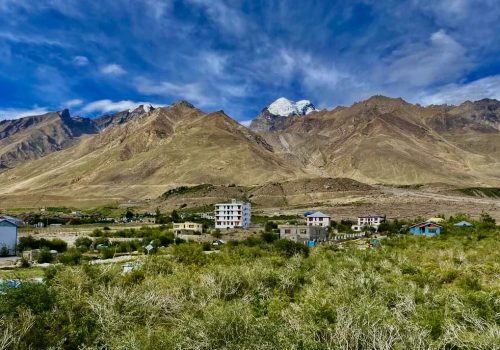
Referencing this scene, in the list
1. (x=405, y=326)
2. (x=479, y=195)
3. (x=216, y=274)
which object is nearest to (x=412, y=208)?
(x=479, y=195)

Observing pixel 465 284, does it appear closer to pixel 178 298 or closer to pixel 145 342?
pixel 178 298

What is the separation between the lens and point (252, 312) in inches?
687

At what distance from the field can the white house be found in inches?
1395

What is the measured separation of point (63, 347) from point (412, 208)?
409 feet

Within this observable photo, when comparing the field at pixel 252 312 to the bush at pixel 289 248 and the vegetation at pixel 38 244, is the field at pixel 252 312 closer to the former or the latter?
the bush at pixel 289 248

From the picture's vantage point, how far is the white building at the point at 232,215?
320 ft

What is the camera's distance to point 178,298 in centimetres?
2067

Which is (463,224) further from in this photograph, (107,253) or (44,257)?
(44,257)

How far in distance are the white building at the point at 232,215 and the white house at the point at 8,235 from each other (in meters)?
45.6

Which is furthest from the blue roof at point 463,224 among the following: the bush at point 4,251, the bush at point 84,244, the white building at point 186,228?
the bush at point 4,251

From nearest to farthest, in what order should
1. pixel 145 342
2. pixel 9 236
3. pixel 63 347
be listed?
pixel 145 342 < pixel 63 347 < pixel 9 236

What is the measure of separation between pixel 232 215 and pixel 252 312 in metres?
81.1

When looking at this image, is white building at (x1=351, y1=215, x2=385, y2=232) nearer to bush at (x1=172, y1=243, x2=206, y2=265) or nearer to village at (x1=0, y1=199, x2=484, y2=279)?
village at (x1=0, y1=199, x2=484, y2=279)

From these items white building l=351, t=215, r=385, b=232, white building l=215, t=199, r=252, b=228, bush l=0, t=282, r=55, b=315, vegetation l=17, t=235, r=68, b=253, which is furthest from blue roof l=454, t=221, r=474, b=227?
bush l=0, t=282, r=55, b=315
